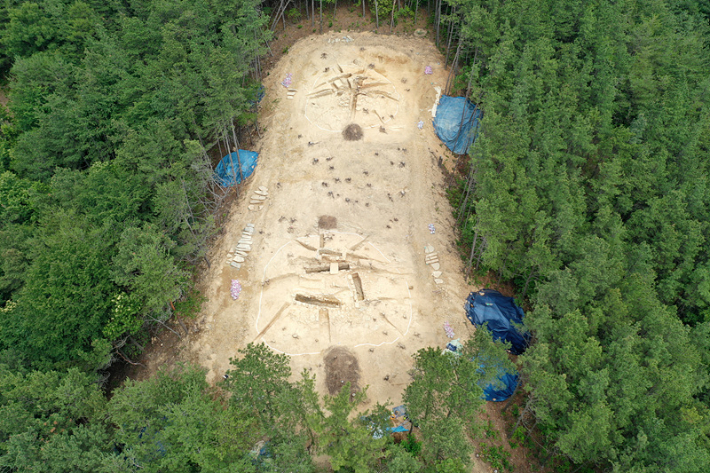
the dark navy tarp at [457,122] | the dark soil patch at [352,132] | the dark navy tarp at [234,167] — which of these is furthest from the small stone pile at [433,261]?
the dark navy tarp at [234,167]

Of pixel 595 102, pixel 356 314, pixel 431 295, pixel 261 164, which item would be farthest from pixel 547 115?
pixel 261 164

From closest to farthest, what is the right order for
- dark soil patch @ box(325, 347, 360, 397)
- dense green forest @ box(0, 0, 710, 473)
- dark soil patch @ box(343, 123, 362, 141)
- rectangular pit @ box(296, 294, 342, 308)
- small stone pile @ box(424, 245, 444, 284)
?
1. dense green forest @ box(0, 0, 710, 473)
2. dark soil patch @ box(325, 347, 360, 397)
3. rectangular pit @ box(296, 294, 342, 308)
4. small stone pile @ box(424, 245, 444, 284)
5. dark soil patch @ box(343, 123, 362, 141)

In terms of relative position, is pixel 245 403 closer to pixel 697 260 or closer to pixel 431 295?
pixel 431 295

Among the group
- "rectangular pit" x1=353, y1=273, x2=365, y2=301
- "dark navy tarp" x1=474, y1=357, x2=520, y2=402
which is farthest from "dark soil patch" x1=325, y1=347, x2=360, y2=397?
"dark navy tarp" x1=474, y1=357, x2=520, y2=402

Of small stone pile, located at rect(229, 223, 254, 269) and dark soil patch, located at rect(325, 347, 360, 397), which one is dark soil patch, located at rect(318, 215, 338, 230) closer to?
small stone pile, located at rect(229, 223, 254, 269)

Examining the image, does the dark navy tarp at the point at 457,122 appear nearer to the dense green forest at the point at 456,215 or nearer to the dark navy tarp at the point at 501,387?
the dense green forest at the point at 456,215

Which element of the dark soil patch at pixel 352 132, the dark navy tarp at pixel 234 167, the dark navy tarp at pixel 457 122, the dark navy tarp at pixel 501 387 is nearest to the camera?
the dark navy tarp at pixel 501 387
